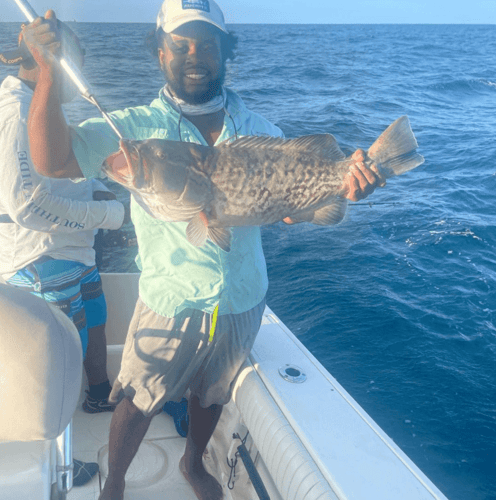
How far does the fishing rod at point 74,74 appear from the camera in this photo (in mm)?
1664

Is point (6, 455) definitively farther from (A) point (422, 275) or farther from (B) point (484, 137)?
(B) point (484, 137)

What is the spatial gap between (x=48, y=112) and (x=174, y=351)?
117cm

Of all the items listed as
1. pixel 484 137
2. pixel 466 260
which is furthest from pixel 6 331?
pixel 484 137

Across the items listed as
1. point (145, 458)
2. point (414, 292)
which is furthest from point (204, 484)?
point (414, 292)

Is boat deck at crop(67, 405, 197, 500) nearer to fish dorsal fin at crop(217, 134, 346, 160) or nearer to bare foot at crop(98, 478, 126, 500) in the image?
bare foot at crop(98, 478, 126, 500)

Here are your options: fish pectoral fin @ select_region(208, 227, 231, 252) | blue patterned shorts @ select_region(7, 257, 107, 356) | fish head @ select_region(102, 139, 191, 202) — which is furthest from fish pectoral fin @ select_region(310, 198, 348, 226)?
blue patterned shorts @ select_region(7, 257, 107, 356)

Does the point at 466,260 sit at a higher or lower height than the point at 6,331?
lower

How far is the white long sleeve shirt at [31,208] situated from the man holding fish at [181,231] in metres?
0.53

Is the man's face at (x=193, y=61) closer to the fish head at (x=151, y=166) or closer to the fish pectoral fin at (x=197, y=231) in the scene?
the fish head at (x=151, y=166)

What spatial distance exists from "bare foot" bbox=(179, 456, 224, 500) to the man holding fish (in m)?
0.44

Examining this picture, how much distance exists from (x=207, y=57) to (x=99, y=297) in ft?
5.79

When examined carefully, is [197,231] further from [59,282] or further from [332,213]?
[59,282]

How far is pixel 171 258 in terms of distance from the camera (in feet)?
7.20

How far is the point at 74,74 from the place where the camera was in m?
1.67
